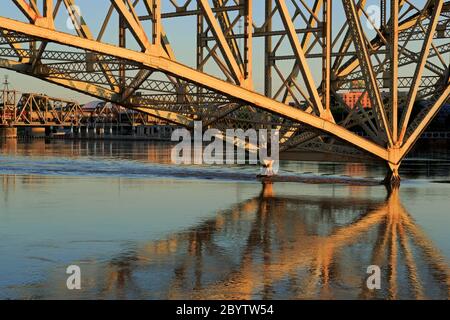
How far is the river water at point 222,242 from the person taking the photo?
A: 13703 millimetres

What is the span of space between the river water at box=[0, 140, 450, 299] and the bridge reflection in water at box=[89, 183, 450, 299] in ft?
0.08

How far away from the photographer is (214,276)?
1463 centimetres

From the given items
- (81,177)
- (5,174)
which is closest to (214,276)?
(81,177)

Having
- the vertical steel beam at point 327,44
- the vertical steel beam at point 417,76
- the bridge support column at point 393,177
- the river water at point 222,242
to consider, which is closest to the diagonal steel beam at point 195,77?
the bridge support column at point 393,177

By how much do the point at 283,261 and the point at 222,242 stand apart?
2.73 m

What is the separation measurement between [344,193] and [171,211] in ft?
33.6

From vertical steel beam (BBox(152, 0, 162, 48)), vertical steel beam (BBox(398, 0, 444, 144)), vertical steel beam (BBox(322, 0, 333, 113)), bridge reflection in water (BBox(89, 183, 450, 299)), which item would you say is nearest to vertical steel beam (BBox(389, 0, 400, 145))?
vertical steel beam (BBox(398, 0, 444, 144))

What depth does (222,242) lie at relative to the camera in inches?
739

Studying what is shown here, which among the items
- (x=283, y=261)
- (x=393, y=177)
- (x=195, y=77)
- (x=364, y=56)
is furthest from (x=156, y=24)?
(x=393, y=177)

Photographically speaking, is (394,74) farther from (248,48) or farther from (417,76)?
(248,48)

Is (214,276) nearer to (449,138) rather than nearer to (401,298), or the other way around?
(401,298)

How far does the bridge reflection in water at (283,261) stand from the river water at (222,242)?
23 mm

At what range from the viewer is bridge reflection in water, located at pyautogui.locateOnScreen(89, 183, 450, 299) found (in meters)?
13.5

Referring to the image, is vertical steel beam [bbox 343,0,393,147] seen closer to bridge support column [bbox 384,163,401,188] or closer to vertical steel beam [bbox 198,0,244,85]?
bridge support column [bbox 384,163,401,188]
